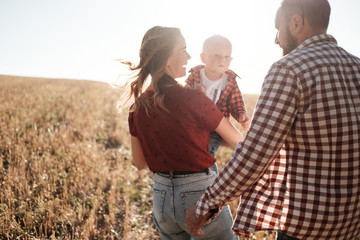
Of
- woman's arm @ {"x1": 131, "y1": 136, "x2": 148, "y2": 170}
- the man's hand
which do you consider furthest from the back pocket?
woman's arm @ {"x1": 131, "y1": 136, "x2": 148, "y2": 170}

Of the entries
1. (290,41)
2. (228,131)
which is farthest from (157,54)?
(290,41)

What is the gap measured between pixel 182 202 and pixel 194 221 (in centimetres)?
20

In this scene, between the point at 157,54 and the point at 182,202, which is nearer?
the point at 182,202

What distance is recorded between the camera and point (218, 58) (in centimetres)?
289

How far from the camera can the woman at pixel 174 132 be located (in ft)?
5.33

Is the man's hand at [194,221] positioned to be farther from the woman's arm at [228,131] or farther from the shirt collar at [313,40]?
the shirt collar at [313,40]

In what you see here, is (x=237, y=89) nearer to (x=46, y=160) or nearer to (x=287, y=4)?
(x=287, y=4)

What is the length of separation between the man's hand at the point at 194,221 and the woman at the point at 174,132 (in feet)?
0.31

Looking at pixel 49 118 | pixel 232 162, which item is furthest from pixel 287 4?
pixel 49 118

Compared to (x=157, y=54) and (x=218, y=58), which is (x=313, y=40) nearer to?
(x=157, y=54)

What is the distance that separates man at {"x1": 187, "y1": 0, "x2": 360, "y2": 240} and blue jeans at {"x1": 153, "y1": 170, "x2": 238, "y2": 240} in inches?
14.0

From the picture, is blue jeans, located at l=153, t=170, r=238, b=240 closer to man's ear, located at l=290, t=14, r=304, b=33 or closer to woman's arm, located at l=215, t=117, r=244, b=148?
woman's arm, located at l=215, t=117, r=244, b=148

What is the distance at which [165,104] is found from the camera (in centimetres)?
164

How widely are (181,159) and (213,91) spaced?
53.7 inches
